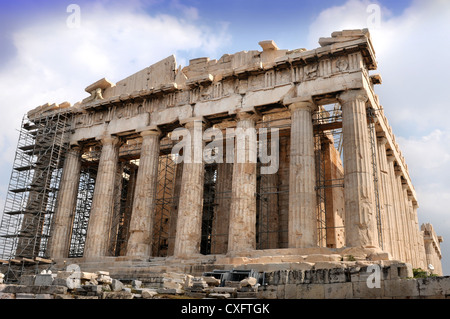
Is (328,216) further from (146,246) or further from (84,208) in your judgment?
(84,208)

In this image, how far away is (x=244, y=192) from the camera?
749 inches

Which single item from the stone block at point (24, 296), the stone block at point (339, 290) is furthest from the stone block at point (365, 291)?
the stone block at point (24, 296)

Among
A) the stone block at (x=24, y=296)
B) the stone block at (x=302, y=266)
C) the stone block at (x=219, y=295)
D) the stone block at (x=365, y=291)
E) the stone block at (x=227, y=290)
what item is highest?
the stone block at (x=302, y=266)

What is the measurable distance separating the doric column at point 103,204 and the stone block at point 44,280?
8603 millimetres

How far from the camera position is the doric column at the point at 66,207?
23.0m

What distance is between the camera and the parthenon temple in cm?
1766

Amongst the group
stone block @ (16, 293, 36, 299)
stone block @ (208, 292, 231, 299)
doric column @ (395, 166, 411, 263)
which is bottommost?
stone block @ (16, 293, 36, 299)

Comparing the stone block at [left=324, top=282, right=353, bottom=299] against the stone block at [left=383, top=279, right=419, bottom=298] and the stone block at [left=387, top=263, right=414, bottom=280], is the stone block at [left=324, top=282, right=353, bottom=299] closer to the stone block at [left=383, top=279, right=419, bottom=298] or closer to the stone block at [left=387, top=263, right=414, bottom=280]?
the stone block at [left=383, top=279, right=419, bottom=298]

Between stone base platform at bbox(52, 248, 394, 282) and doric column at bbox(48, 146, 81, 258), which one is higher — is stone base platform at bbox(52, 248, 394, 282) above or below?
below

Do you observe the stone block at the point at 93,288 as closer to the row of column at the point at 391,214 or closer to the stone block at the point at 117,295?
the stone block at the point at 117,295

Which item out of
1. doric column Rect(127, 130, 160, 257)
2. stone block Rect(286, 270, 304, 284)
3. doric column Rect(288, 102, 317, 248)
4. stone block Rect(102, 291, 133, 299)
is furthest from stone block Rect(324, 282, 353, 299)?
doric column Rect(127, 130, 160, 257)

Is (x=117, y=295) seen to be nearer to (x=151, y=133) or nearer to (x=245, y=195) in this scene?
(x=245, y=195)

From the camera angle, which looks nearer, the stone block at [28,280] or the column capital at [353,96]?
the stone block at [28,280]
